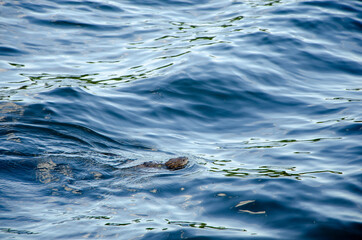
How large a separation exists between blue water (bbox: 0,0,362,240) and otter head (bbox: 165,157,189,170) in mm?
139

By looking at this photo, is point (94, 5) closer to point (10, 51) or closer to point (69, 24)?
point (69, 24)

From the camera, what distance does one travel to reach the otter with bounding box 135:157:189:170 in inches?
267

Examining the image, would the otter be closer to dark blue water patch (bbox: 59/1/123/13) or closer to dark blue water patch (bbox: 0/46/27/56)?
dark blue water patch (bbox: 0/46/27/56)

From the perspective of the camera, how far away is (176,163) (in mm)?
6812

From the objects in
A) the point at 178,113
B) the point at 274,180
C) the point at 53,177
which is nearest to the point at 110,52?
the point at 178,113

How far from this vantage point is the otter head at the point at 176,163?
679 cm

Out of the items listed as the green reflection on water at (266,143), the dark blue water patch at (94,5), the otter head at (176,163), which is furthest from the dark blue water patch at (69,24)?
the otter head at (176,163)

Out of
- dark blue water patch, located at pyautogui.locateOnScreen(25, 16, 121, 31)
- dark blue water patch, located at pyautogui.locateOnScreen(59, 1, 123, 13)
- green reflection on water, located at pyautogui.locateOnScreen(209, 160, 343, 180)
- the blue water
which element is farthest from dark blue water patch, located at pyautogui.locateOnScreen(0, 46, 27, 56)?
green reflection on water, located at pyautogui.locateOnScreen(209, 160, 343, 180)

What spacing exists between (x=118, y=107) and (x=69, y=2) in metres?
7.73

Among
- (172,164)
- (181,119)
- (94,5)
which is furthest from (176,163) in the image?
(94,5)

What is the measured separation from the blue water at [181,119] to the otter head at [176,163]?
0.14 metres

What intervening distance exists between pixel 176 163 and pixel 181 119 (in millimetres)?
2164

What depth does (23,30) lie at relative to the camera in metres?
12.8

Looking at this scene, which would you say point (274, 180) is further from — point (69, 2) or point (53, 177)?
point (69, 2)
